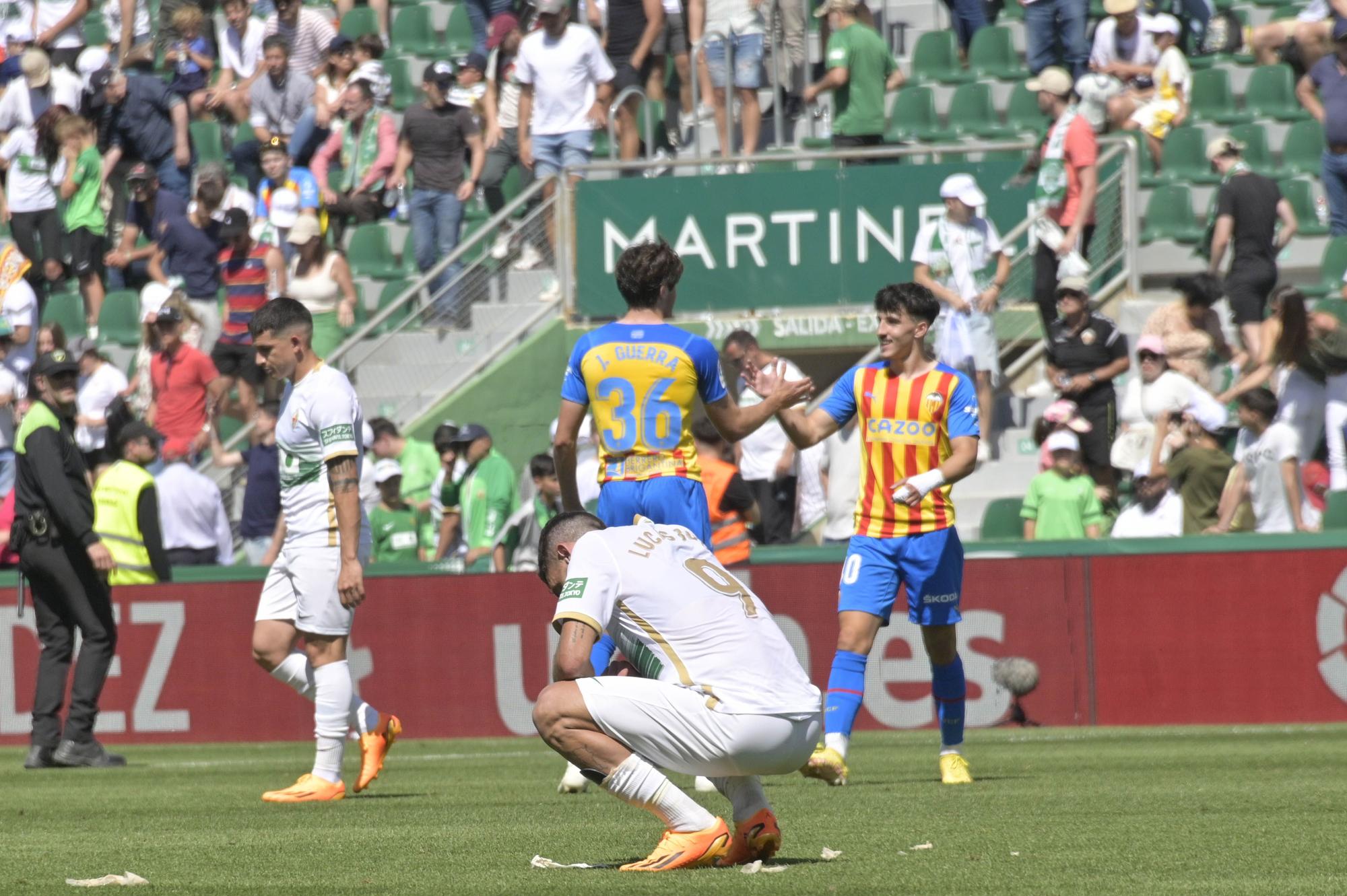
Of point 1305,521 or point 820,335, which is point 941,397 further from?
point 820,335

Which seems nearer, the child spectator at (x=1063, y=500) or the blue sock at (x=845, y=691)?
the blue sock at (x=845, y=691)

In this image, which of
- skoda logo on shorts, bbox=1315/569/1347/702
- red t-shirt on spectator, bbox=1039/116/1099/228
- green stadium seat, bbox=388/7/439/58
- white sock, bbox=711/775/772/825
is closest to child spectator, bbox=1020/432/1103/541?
skoda logo on shorts, bbox=1315/569/1347/702

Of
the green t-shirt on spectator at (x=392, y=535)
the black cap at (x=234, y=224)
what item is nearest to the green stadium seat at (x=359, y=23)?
the black cap at (x=234, y=224)

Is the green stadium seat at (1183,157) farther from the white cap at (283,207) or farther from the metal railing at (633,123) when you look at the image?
the white cap at (283,207)

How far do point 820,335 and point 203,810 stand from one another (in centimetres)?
998

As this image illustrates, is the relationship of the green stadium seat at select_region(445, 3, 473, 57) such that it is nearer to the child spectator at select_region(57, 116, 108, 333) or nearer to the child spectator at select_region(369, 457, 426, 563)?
the child spectator at select_region(57, 116, 108, 333)

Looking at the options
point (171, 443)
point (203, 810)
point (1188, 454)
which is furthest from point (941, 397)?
point (171, 443)

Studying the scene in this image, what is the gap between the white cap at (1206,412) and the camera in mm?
14656

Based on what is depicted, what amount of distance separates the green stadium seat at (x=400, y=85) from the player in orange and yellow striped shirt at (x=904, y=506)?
1326 cm

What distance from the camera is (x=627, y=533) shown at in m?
6.25

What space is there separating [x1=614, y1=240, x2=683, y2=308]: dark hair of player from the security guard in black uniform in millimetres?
4905

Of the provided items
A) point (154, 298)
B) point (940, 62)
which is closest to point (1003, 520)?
point (940, 62)

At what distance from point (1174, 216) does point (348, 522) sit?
36.0 ft

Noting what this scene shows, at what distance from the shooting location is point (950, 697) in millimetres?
9711
